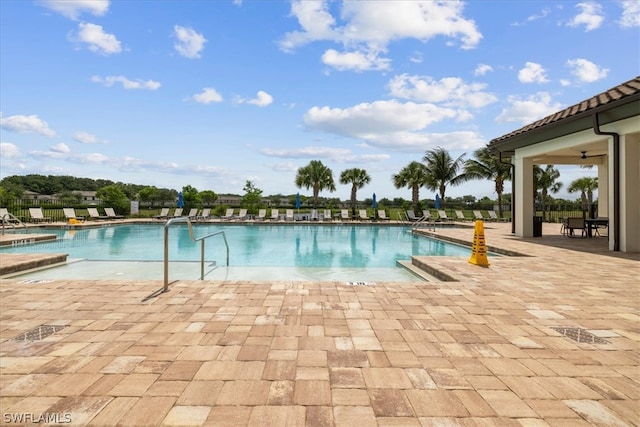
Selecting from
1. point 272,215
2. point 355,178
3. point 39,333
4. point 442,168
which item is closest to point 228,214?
point 272,215

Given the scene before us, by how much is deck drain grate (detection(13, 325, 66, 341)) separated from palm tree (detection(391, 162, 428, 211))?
2335cm

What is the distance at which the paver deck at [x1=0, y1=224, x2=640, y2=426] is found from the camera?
6.16 feet

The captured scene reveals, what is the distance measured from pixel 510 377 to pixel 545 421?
1.58ft

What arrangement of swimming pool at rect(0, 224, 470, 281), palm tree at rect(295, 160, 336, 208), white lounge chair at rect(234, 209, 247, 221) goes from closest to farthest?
swimming pool at rect(0, 224, 470, 281), white lounge chair at rect(234, 209, 247, 221), palm tree at rect(295, 160, 336, 208)

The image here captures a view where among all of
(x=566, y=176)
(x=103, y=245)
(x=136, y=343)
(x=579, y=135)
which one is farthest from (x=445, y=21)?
(x=566, y=176)

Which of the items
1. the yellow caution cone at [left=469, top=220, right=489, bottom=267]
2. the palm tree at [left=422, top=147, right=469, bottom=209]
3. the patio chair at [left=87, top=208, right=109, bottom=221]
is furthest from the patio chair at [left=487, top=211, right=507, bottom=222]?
the patio chair at [left=87, top=208, right=109, bottom=221]

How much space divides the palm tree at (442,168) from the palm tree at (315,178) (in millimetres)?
7631

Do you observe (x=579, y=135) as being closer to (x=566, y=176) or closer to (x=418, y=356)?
(x=418, y=356)

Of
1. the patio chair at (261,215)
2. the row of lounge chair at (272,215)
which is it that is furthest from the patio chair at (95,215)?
the patio chair at (261,215)

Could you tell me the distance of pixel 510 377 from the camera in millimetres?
2268

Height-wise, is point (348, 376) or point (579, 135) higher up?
point (579, 135)

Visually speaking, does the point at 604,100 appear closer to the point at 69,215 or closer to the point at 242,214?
the point at 242,214

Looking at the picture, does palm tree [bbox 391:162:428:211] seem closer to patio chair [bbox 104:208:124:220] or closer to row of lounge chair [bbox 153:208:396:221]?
row of lounge chair [bbox 153:208:396:221]

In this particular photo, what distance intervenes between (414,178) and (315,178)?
7800mm
